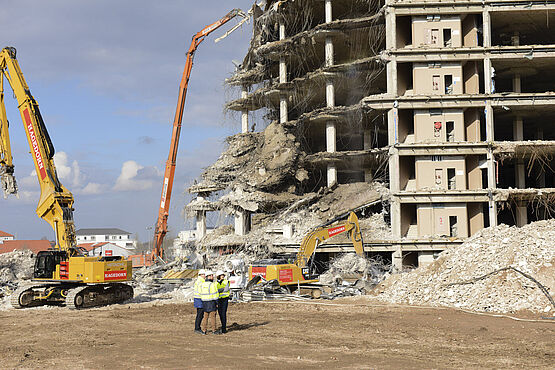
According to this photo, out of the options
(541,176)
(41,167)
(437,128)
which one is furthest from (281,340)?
(541,176)

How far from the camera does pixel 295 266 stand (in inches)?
1073

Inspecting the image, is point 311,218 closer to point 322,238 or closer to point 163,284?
point 322,238

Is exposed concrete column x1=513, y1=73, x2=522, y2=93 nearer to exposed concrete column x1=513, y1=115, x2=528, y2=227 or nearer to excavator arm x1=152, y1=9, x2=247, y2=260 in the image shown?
exposed concrete column x1=513, y1=115, x2=528, y2=227

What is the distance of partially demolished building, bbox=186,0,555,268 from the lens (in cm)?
3725

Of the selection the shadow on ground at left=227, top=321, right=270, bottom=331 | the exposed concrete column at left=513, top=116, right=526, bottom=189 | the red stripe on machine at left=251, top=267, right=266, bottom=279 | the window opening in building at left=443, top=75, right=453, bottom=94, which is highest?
the window opening in building at left=443, top=75, right=453, bottom=94

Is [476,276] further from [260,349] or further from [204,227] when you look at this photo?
[204,227]

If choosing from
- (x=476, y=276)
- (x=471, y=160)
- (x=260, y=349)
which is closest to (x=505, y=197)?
(x=471, y=160)

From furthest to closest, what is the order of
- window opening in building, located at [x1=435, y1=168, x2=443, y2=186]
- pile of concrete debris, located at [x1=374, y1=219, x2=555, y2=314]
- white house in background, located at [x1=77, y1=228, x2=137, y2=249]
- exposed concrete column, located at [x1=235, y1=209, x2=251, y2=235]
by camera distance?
white house in background, located at [x1=77, y1=228, x2=137, y2=249]
exposed concrete column, located at [x1=235, y1=209, x2=251, y2=235]
window opening in building, located at [x1=435, y1=168, x2=443, y2=186]
pile of concrete debris, located at [x1=374, y1=219, x2=555, y2=314]

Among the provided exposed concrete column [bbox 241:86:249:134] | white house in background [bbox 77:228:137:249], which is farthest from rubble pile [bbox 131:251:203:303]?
white house in background [bbox 77:228:137:249]

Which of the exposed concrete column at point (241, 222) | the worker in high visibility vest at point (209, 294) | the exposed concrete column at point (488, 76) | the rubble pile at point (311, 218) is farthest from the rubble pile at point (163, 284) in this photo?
the exposed concrete column at point (488, 76)

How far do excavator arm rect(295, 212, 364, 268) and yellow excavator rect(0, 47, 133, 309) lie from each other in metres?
7.96

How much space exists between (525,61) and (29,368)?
3538 cm

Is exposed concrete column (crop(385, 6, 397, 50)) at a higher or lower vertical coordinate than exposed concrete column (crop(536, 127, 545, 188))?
higher

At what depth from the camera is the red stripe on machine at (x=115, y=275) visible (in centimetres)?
2478
